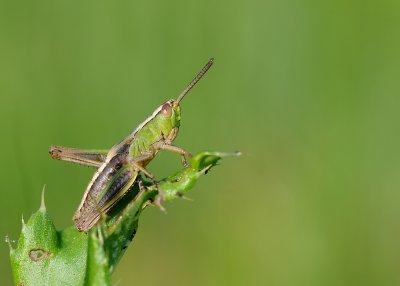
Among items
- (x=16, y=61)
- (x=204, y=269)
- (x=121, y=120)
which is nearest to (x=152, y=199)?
(x=204, y=269)

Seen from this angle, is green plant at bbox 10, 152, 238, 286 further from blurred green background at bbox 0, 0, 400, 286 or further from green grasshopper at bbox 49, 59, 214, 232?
blurred green background at bbox 0, 0, 400, 286

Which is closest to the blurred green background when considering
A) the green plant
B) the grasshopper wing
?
the grasshopper wing

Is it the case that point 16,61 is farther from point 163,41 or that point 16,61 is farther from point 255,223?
point 255,223

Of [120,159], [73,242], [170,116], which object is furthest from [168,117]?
[73,242]

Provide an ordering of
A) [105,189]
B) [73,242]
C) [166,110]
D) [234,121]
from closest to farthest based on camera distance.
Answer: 1. [73,242]
2. [105,189]
3. [166,110]
4. [234,121]

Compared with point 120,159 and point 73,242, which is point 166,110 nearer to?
point 120,159

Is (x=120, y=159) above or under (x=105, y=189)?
above

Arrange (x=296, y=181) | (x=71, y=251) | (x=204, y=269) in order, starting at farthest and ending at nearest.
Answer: (x=296, y=181), (x=204, y=269), (x=71, y=251)
